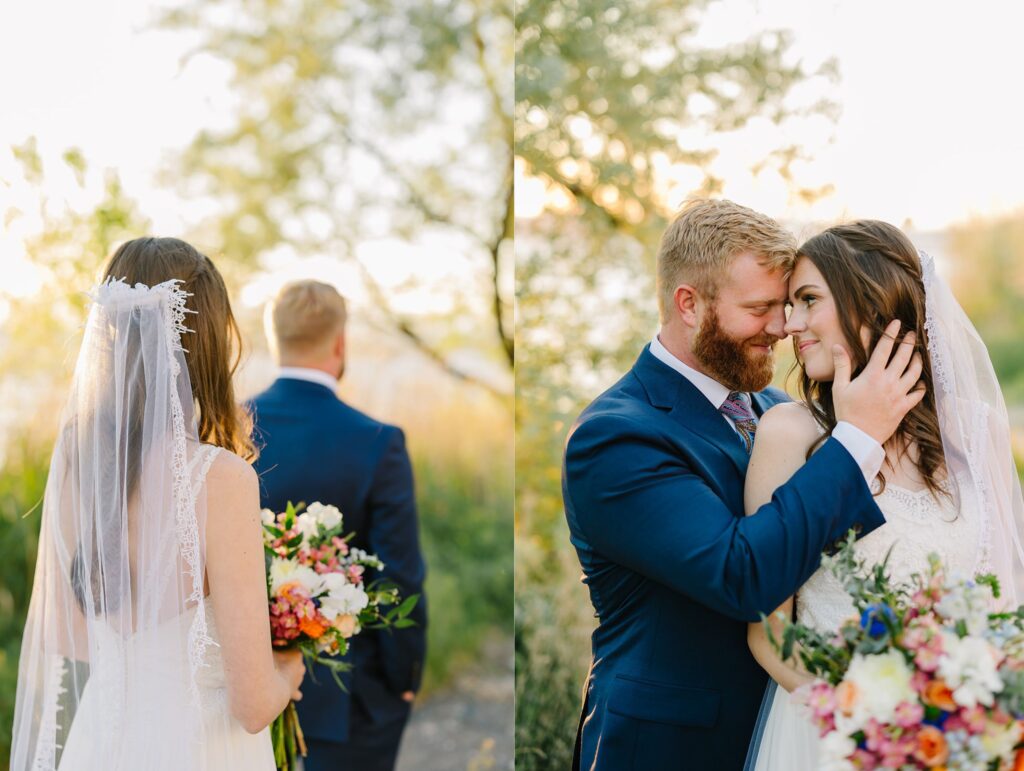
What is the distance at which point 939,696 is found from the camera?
5.96 ft

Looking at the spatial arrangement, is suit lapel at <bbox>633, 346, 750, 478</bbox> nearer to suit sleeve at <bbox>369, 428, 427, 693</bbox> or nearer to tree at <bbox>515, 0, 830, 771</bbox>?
suit sleeve at <bbox>369, 428, 427, 693</bbox>

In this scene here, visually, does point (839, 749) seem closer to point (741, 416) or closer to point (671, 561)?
point (671, 561)

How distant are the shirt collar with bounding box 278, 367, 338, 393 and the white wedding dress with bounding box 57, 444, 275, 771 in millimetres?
1728

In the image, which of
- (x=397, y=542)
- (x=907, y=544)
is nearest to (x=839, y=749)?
(x=907, y=544)

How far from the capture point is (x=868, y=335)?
2.52 m

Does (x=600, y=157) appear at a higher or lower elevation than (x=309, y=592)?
higher

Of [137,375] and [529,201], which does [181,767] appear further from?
[529,201]

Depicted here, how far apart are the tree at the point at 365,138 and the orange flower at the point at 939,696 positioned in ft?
19.2

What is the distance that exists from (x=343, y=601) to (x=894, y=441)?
1.49m

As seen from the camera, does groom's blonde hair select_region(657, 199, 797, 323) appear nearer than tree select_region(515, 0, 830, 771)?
Yes

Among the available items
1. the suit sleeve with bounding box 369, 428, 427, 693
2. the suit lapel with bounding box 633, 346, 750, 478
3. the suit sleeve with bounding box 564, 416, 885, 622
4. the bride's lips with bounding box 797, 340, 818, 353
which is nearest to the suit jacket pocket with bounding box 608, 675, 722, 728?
the suit sleeve with bounding box 564, 416, 885, 622

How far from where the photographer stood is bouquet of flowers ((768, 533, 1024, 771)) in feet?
5.90

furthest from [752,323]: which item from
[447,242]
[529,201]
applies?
[447,242]

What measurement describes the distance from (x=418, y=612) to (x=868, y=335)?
2361 mm
